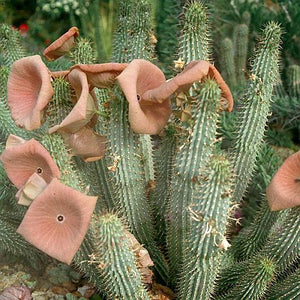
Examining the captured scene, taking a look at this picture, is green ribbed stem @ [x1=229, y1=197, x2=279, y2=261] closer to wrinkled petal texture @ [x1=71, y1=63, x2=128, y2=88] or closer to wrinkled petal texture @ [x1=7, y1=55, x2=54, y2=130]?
wrinkled petal texture @ [x1=71, y1=63, x2=128, y2=88]

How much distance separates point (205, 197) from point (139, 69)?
0.47 meters

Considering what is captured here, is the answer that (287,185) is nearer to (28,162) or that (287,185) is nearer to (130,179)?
(130,179)

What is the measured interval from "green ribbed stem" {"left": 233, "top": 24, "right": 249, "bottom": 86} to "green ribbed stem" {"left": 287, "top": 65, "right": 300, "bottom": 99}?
0.34 meters

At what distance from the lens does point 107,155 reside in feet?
6.54

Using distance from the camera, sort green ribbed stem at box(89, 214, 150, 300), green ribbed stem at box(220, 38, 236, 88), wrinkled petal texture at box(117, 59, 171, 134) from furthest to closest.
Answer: green ribbed stem at box(220, 38, 236, 88)
wrinkled petal texture at box(117, 59, 171, 134)
green ribbed stem at box(89, 214, 150, 300)

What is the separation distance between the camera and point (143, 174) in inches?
87.2

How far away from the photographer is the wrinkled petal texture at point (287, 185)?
173cm

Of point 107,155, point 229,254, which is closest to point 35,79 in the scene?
point 107,155

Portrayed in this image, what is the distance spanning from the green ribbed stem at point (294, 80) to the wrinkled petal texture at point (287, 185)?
2010mm

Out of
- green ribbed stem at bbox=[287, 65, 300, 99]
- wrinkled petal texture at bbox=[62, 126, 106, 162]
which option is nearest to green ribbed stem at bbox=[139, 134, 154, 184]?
wrinkled petal texture at bbox=[62, 126, 106, 162]

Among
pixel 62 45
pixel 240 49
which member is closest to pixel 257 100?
pixel 62 45

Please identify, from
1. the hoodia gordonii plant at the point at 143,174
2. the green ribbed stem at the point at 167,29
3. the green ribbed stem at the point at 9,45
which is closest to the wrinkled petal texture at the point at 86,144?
the hoodia gordonii plant at the point at 143,174

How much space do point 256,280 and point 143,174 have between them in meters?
0.65

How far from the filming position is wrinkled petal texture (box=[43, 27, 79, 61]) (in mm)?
2098
